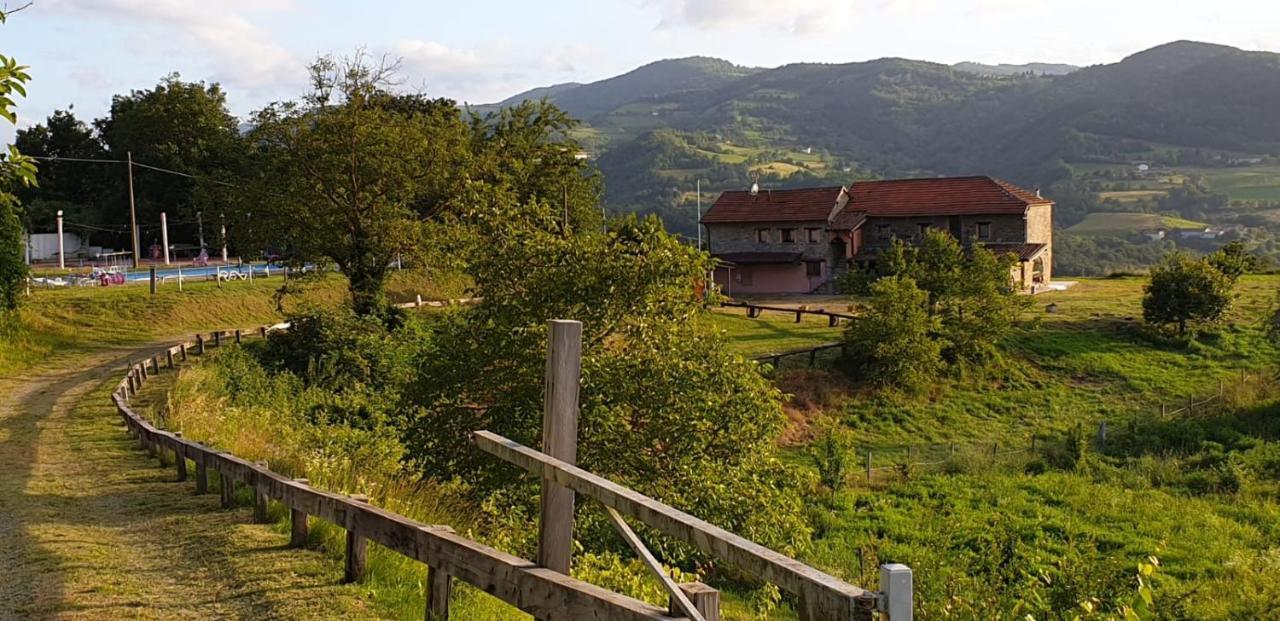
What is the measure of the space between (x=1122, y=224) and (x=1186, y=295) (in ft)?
317

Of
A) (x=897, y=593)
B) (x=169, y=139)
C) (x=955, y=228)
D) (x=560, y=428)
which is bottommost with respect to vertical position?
(x=897, y=593)

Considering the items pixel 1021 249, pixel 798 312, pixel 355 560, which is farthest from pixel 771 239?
pixel 355 560

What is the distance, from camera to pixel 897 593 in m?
2.98

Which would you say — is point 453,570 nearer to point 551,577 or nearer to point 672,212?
point 551,577

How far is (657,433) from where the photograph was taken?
1368cm

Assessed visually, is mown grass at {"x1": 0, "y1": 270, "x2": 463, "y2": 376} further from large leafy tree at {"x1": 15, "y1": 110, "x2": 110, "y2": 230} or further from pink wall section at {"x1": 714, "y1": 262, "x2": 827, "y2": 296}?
large leafy tree at {"x1": 15, "y1": 110, "x2": 110, "y2": 230}

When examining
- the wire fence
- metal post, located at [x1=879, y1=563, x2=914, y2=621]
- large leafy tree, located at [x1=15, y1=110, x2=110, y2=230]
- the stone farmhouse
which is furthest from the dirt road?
large leafy tree, located at [x1=15, y1=110, x2=110, y2=230]

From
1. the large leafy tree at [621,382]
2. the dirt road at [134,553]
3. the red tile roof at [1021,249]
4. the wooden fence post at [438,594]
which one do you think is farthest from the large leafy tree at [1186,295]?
the wooden fence post at [438,594]

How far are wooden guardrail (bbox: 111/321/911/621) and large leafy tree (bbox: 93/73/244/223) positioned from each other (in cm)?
4972

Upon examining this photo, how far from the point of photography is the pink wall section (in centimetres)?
5903

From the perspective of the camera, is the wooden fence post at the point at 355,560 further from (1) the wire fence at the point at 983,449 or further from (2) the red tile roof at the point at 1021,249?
(2) the red tile roof at the point at 1021,249

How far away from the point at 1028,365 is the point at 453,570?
113ft

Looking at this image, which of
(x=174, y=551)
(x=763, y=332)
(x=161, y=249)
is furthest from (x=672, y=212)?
(x=174, y=551)

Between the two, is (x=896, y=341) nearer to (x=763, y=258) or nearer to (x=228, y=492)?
(x=763, y=258)
